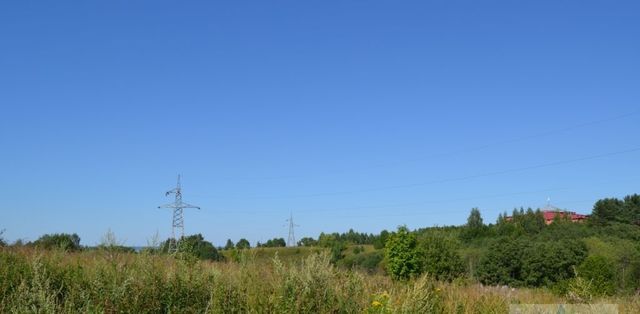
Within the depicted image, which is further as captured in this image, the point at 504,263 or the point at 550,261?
the point at 504,263

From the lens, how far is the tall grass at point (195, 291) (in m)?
5.14

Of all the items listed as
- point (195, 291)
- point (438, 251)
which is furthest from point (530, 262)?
point (195, 291)

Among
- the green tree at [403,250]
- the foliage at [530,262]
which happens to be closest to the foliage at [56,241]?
the green tree at [403,250]

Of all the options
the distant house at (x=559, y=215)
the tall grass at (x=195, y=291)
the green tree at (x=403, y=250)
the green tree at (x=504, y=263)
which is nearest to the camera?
the tall grass at (x=195, y=291)

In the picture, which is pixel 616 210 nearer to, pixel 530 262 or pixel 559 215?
pixel 559 215

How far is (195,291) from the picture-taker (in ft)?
19.9

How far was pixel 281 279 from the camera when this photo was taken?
6125mm

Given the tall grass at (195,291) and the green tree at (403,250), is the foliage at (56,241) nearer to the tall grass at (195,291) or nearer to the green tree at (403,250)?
the tall grass at (195,291)

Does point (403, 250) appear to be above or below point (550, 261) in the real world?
above

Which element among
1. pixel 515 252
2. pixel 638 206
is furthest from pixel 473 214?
pixel 515 252

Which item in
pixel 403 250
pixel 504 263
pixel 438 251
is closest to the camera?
pixel 403 250

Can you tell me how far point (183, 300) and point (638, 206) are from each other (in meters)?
100

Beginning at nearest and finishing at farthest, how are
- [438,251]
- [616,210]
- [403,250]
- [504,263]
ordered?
[403,250] < [438,251] < [504,263] < [616,210]

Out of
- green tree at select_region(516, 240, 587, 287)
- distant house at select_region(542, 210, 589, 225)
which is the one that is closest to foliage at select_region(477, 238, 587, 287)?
green tree at select_region(516, 240, 587, 287)
